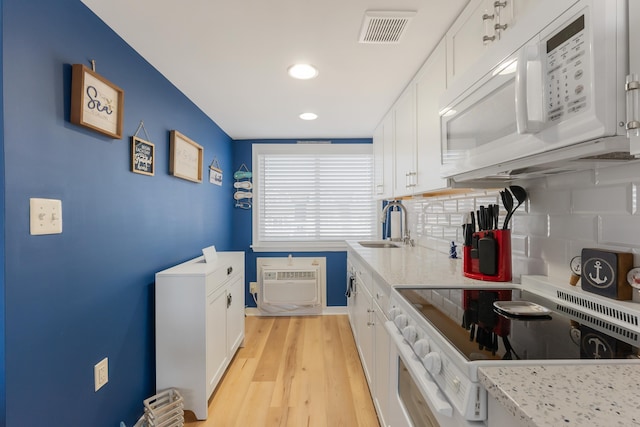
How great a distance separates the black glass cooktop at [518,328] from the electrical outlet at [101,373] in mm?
1486

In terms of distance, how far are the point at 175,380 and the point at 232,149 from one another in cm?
278

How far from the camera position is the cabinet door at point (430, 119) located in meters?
1.66

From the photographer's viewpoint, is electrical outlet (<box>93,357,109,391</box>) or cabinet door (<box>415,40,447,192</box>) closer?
electrical outlet (<box>93,357,109,391</box>)

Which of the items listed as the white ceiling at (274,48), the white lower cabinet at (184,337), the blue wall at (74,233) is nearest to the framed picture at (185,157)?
the blue wall at (74,233)

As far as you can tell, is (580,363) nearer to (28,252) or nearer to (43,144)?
(28,252)

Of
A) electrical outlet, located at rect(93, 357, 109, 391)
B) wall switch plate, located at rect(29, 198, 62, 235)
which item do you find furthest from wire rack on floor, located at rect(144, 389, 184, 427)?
wall switch plate, located at rect(29, 198, 62, 235)

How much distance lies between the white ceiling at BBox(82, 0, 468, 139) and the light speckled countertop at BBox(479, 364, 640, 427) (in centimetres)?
148

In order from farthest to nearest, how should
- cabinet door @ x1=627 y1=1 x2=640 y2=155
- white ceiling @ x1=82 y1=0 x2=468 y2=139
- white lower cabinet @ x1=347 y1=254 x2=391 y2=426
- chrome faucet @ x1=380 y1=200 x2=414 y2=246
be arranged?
chrome faucet @ x1=380 y1=200 x2=414 y2=246 < white lower cabinet @ x1=347 y1=254 x2=391 y2=426 < white ceiling @ x1=82 y1=0 x2=468 y2=139 < cabinet door @ x1=627 y1=1 x2=640 y2=155

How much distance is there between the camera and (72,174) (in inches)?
53.1

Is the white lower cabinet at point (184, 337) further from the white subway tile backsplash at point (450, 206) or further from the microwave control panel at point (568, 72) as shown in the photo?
the microwave control panel at point (568, 72)

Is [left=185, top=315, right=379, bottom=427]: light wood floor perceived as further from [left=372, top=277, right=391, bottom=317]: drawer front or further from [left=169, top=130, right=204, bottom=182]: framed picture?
[left=169, top=130, right=204, bottom=182]: framed picture

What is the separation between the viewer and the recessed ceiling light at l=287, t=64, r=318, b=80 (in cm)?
201

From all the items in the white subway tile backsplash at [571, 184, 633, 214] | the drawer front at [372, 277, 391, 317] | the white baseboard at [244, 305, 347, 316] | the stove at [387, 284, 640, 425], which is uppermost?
the white subway tile backsplash at [571, 184, 633, 214]

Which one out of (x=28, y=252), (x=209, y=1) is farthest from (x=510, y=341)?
(x=209, y=1)
